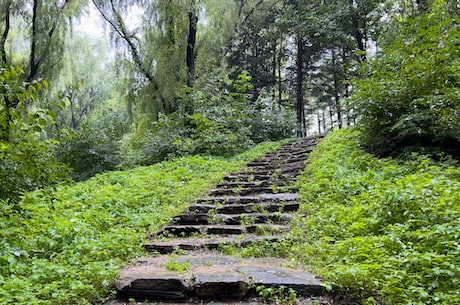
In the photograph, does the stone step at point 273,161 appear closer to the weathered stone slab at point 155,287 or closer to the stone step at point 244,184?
the stone step at point 244,184

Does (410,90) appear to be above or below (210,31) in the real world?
below

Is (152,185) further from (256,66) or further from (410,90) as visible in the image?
→ (256,66)

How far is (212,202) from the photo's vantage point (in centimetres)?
521

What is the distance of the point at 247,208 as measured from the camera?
15.4ft

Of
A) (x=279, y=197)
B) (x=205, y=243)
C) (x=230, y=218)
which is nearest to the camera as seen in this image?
(x=205, y=243)

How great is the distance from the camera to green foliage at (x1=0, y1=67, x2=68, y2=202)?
2.61 metres

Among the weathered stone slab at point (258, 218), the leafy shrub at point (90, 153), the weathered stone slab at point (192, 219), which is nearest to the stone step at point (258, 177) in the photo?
the weathered stone slab at point (258, 218)

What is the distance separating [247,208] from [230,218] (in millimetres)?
387

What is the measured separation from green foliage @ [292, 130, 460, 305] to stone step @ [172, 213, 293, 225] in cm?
32

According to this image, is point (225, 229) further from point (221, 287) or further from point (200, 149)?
point (200, 149)

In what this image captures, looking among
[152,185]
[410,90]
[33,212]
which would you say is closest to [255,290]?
[33,212]

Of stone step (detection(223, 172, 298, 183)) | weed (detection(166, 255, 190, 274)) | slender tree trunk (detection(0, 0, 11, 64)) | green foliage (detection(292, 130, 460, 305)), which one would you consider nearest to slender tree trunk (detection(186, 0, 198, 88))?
stone step (detection(223, 172, 298, 183))

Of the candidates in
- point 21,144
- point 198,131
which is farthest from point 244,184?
point 198,131

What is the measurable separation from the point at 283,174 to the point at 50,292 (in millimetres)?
4794
